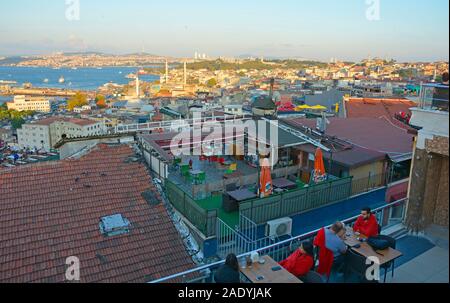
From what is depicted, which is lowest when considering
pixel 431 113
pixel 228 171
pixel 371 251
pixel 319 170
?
pixel 228 171

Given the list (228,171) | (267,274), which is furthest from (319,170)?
(267,274)

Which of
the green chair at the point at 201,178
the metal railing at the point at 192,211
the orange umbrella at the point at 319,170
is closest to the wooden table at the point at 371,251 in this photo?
the metal railing at the point at 192,211

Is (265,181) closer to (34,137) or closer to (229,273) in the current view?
(229,273)

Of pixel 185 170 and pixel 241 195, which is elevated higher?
pixel 185 170

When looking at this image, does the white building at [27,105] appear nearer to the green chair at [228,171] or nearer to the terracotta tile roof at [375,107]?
the terracotta tile roof at [375,107]

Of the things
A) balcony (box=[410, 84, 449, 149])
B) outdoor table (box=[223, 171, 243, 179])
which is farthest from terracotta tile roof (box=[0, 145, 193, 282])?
balcony (box=[410, 84, 449, 149])

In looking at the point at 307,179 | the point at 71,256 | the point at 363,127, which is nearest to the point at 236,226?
the point at 71,256
